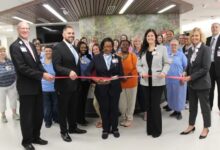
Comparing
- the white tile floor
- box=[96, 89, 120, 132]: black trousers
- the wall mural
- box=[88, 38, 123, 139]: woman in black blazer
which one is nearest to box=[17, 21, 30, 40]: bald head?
box=[88, 38, 123, 139]: woman in black blazer

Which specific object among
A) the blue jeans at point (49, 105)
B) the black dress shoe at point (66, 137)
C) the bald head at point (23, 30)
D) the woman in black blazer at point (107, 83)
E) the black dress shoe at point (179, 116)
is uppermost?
the bald head at point (23, 30)

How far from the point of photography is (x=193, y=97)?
3.83 meters

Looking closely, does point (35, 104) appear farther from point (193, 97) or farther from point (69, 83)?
point (193, 97)

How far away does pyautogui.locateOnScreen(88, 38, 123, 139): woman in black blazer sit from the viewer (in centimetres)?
391

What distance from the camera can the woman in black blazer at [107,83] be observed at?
12.8ft

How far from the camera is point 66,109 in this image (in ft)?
12.8

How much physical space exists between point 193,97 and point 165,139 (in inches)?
29.2

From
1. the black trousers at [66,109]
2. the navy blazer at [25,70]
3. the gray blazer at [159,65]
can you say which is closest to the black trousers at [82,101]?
the black trousers at [66,109]

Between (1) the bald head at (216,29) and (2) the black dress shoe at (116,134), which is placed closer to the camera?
(2) the black dress shoe at (116,134)

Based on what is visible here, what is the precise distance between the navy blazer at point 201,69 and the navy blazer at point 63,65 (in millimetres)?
1721

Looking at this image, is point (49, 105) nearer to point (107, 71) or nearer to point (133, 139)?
point (107, 71)

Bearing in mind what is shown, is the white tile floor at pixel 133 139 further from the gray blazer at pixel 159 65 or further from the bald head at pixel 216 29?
the bald head at pixel 216 29

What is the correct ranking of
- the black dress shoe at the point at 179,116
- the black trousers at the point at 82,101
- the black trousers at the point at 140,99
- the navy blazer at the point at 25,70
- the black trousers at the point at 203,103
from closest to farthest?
the navy blazer at the point at 25,70, the black trousers at the point at 203,103, the black trousers at the point at 82,101, the black dress shoe at the point at 179,116, the black trousers at the point at 140,99

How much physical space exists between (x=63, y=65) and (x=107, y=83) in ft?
2.30
